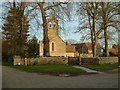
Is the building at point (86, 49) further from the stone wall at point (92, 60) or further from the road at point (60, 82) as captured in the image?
the road at point (60, 82)

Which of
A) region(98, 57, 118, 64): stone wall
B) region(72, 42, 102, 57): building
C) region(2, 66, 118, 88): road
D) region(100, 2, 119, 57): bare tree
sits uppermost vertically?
region(100, 2, 119, 57): bare tree

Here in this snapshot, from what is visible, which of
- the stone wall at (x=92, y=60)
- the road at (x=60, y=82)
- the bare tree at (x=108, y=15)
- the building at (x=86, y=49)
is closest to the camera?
the road at (x=60, y=82)

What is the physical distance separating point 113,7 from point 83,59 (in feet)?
35.6

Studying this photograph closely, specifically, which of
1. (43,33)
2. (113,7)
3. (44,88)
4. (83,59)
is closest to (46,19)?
(43,33)

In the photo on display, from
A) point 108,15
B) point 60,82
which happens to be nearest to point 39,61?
point 108,15

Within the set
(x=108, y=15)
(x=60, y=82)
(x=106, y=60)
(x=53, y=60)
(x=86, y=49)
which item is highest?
(x=108, y=15)

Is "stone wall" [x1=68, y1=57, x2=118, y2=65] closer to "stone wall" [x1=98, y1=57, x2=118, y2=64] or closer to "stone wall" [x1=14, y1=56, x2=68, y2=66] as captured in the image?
"stone wall" [x1=98, y1=57, x2=118, y2=64]

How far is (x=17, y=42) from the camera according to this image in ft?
132

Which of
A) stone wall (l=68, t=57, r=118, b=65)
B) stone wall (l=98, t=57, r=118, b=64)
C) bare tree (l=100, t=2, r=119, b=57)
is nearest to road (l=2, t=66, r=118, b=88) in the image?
stone wall (l=68, t=57, r=118, b=65)

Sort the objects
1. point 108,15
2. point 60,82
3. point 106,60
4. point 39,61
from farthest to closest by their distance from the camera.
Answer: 1. point 108,15
2. point 106,60
3. point 39,61
4. point 60,82

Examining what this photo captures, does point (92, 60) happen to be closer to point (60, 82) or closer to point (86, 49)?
point (60, 82)

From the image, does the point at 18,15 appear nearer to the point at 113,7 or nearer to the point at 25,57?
the point at 25,57

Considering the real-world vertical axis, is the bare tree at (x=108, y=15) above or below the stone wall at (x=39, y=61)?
above

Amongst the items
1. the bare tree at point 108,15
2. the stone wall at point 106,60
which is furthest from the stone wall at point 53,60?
the bare tree at point 108,15
